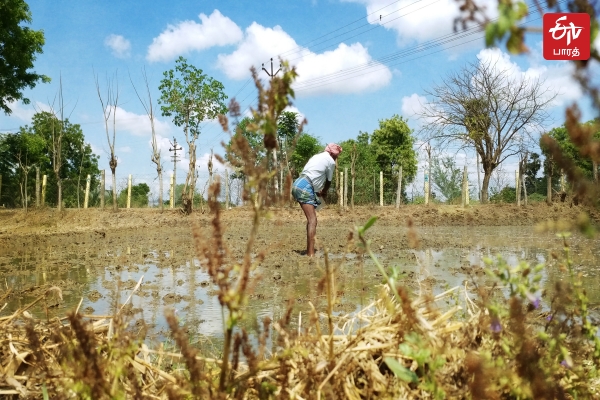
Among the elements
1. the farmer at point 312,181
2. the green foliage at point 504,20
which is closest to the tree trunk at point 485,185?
the farmer at point 312,181

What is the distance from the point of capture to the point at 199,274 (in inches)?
277

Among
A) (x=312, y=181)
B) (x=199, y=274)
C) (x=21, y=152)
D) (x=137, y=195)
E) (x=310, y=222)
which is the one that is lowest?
(x=199, y=274)

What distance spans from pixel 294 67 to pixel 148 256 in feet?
28.5

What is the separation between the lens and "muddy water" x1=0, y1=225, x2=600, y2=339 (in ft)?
15.0

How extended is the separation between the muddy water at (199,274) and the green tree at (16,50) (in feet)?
40.6

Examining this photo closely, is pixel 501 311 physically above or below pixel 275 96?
below

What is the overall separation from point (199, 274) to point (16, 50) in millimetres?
18889

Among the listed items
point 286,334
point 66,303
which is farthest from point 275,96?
point 66,303

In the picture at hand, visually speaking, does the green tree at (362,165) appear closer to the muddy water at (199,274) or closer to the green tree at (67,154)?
the muddy water at (199,274)

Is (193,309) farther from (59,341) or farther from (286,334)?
(286,334)

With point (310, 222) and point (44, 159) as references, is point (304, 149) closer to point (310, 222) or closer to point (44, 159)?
point (44, 159)

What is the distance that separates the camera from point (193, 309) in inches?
185

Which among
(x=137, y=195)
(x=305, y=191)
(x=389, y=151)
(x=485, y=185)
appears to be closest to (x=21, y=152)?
(x=137, y=195)

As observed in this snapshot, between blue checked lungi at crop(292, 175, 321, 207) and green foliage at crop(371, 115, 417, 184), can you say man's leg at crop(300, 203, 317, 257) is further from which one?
green foliage at crop(371, 115, 417, 184)
